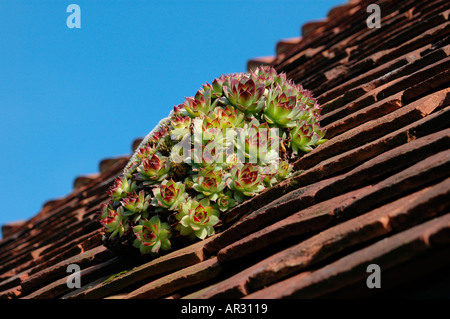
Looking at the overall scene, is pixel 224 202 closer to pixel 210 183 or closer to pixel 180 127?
pixel 210 183

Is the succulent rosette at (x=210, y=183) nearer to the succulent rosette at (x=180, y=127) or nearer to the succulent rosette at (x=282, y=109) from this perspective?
the succulent rosette at (x=180, y=127)

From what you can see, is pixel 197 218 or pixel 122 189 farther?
pixel 122 189

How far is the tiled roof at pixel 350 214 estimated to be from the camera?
126cm

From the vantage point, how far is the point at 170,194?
2.06 m

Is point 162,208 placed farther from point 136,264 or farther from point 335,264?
point 335,264

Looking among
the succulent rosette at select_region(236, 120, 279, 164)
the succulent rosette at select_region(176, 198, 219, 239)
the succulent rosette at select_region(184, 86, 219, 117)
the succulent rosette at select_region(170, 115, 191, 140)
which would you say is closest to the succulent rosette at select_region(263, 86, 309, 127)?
the succulent rosette at select_region(236, 120, 279, 164)

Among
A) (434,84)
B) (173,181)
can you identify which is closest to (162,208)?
(173,181)

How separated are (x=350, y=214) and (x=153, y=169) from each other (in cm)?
93

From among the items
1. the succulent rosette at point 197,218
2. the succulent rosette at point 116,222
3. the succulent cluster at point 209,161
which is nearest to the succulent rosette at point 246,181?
the succulent cluster at point 209,161

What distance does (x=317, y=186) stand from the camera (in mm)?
1917

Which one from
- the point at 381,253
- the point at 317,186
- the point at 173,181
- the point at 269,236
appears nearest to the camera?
the point at 381,253

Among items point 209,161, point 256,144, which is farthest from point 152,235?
point 256,144
